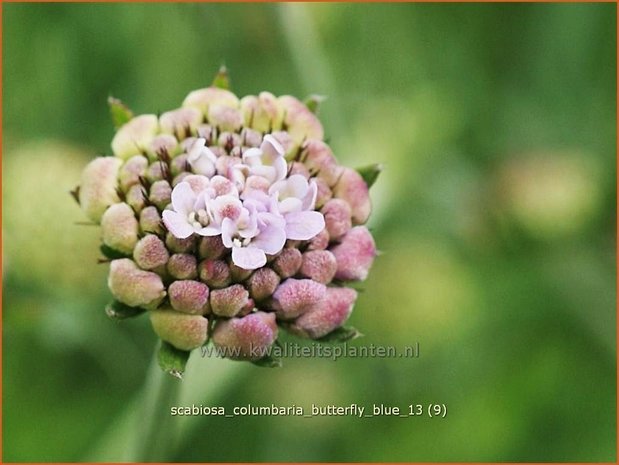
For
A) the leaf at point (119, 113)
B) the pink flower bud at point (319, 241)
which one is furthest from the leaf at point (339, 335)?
the leaf at point (119, 113)

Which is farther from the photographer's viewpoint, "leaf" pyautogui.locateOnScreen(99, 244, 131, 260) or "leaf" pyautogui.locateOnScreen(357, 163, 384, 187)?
"leaf" pyautogui.locateOnScreen(357, 163, 384, 187)

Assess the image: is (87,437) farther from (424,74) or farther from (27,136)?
(424,74)

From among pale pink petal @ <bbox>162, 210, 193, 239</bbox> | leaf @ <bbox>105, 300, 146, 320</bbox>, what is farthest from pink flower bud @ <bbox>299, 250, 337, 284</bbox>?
leaf @ <bbox>105, 300, 146, 320</bbox>

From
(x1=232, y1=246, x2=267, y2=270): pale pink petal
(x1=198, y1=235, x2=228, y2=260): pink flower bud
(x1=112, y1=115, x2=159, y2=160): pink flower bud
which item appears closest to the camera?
(x1=232, y1=246, x2=267, y2=270): pale pink petal

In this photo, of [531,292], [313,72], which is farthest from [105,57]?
[531,292]

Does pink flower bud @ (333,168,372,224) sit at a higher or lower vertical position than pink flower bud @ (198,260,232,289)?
higher

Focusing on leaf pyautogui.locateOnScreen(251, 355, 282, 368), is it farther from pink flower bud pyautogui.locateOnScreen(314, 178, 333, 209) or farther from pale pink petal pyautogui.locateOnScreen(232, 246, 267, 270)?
pink flower bud pyautogui.locateOnScreen(314, 178, 333, 209)

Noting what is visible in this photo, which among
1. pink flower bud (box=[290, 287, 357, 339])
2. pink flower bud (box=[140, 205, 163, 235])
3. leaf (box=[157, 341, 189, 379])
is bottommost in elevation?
leaf (box=[157, 341, 189, 379])
